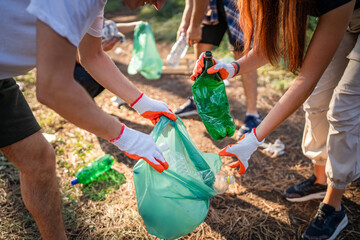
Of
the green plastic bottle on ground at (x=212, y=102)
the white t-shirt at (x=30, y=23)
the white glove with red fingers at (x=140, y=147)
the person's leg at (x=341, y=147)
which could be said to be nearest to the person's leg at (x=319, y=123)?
the person's leg at (x=341, y=147)

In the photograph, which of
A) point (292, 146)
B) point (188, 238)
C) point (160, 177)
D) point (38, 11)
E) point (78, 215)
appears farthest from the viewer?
point (292, 146)

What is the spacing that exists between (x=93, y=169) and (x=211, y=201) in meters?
0.98

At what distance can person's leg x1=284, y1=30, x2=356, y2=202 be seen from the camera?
5.68 feet

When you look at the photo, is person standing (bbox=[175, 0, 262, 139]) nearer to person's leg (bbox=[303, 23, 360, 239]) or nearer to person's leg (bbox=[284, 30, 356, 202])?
person's leg (bbox=[284, 30, 356, 202])

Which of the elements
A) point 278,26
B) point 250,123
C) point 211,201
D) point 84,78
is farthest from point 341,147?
point 84,78

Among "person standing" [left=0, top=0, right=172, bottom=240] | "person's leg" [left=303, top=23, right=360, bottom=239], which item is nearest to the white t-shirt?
"person standing" [left=0, top=0, right=172, bottom=240]

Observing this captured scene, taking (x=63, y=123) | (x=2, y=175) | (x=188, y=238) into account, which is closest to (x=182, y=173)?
(x=188, y=238)

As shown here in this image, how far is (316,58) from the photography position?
130 cm

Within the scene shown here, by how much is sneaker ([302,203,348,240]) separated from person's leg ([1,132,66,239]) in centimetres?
149

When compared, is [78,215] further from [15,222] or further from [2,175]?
[2,175]

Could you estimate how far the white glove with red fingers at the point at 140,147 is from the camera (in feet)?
4.34

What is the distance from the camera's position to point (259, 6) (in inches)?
56.5

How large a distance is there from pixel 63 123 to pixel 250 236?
2.21 m

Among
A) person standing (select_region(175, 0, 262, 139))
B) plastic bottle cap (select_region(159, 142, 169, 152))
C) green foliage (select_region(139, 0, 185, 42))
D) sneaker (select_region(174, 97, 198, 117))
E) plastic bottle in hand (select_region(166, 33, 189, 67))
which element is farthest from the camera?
green foliage (select_region(139, 0, 185, 42))
